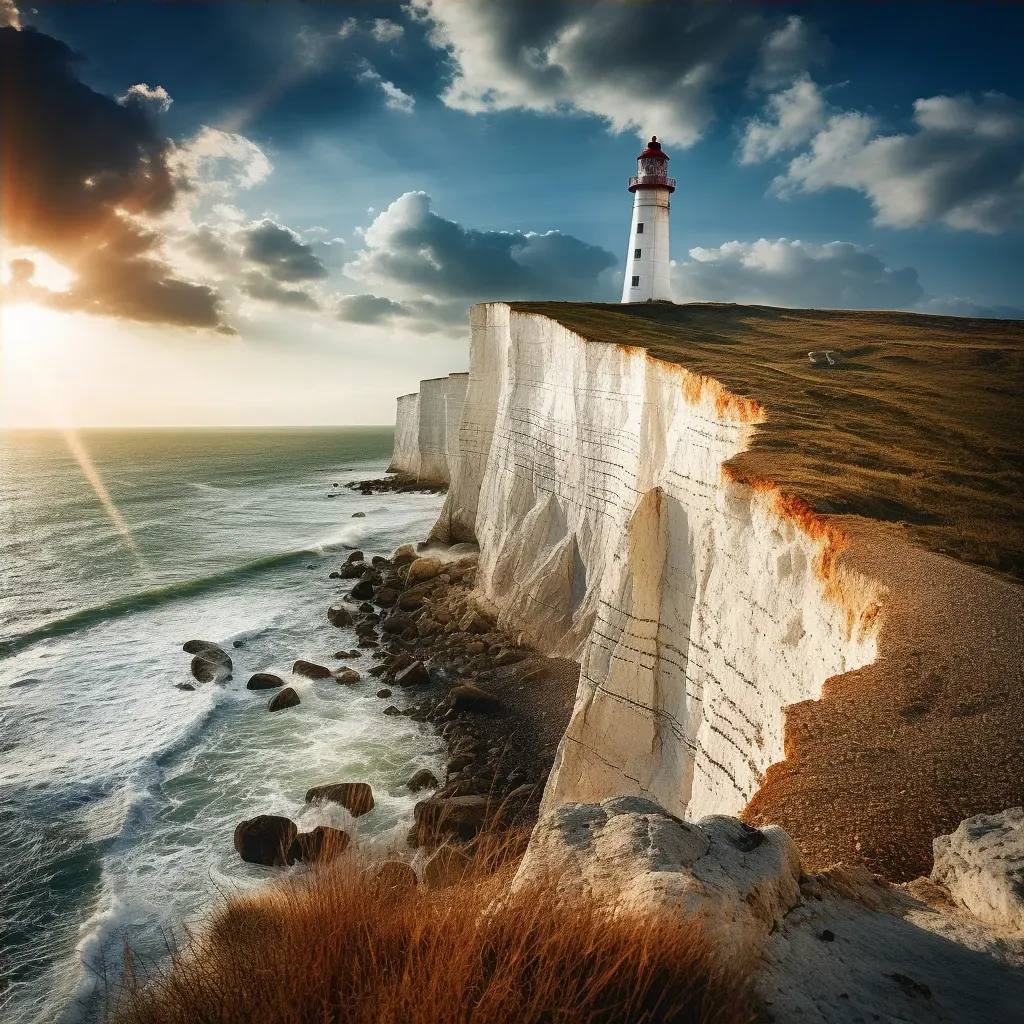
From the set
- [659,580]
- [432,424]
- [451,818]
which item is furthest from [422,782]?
[432,424]

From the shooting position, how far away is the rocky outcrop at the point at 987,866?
2.85 metres

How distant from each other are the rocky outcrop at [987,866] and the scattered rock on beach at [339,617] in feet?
68.1

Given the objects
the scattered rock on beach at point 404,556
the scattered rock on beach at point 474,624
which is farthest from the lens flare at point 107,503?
the scattered rock on beach at point 474,624

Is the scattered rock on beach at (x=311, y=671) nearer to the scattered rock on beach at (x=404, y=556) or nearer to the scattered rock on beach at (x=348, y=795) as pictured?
the scattered rock on beach at (x=348, y=795)

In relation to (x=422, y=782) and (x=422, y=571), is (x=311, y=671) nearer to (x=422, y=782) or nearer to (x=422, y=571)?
(x=422, y=782)

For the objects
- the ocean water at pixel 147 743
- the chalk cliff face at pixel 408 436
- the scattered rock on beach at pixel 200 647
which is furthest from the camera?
the chalk cliff face at pixel 408 436

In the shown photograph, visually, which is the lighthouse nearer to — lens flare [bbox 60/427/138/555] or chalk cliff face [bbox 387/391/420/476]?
chalk cliff face [bbox 387/391/420/476]

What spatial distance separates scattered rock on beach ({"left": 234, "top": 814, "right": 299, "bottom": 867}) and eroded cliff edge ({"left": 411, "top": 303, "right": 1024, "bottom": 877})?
4874mm

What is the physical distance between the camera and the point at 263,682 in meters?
17.4

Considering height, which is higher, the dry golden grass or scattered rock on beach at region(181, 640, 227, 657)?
the dry golden grass

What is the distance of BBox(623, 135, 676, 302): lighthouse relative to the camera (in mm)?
32906

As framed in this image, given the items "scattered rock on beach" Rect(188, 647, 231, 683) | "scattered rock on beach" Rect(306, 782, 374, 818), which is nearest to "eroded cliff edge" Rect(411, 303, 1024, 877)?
"scattered rock on beach" Rect(306, 782, 374, 818)

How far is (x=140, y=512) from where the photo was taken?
149 ft

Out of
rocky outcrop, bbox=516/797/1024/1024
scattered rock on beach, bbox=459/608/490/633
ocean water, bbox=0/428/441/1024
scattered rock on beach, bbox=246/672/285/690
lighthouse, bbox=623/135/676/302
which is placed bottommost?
ocean water, bbox=0/428/441/1024
